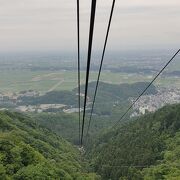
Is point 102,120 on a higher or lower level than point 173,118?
lower

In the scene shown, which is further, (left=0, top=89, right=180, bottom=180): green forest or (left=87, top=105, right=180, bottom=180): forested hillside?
(left=87, top=105, right=180, bottom=180): forested hillside

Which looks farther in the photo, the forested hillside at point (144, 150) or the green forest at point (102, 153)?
the forested hillside at point (144, 150)

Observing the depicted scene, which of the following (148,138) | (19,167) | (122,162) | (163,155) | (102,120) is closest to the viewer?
(19,167)

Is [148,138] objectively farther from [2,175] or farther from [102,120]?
[102,120]

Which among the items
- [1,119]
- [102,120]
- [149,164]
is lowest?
[102,120]

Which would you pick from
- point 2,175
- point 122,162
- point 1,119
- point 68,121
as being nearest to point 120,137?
point 122,162

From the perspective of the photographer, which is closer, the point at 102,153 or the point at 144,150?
the point at 144,150

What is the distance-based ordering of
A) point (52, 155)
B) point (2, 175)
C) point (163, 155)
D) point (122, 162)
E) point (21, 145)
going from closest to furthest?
point (2, 175) → point (21, 145) → point (52, 155) → point (163, 155) → point (122, 162)

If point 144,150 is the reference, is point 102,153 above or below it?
below
